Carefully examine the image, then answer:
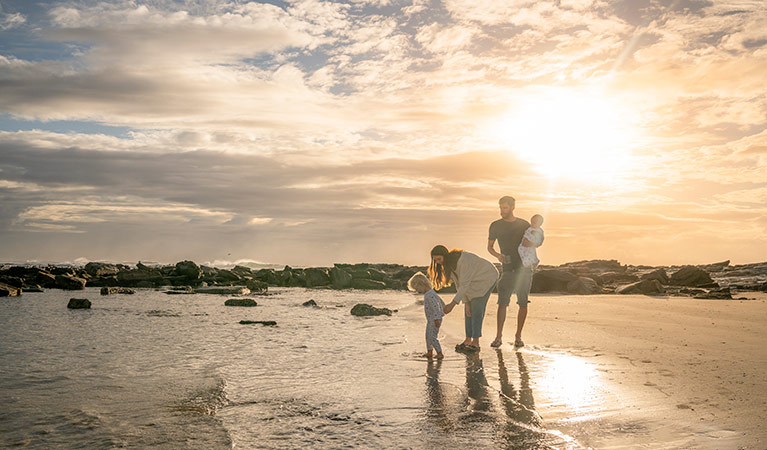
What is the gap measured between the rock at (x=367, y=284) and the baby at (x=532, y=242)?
2898 centimetres

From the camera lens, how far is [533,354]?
8.84 metres

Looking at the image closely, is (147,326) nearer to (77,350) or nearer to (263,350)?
(77,350)

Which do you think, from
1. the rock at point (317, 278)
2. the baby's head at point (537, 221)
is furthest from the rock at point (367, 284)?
the baby's head at point (537, 221)

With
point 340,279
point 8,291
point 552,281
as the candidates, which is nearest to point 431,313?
point 552,281

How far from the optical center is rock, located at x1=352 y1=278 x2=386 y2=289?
38.6 m

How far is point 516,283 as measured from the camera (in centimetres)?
1004

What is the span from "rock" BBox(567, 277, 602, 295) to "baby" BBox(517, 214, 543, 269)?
15778mm

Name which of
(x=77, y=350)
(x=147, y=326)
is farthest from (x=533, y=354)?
(x=147, y=326)

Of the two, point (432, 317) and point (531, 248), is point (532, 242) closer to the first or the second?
point (531, 248)

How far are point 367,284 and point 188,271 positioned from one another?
14.2 m

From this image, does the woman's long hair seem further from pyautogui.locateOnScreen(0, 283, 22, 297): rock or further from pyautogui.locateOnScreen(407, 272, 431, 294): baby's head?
pyautogui.locateOnScreen(0, 283, 22, 297): rock

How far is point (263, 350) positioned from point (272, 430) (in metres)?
5.29

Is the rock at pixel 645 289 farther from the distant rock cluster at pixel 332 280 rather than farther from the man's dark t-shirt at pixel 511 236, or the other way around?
the man's dark t-shirt at pixel 511 236

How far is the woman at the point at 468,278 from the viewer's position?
912 centimetres
